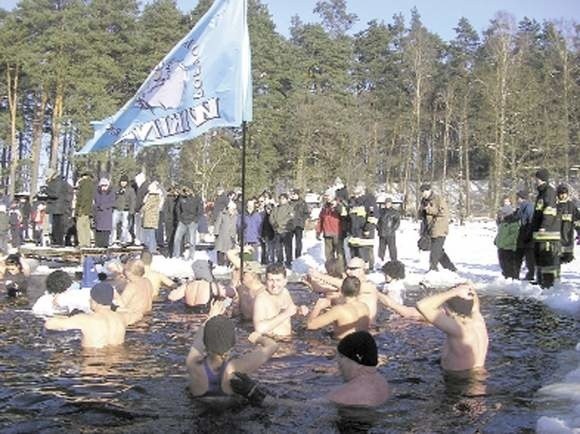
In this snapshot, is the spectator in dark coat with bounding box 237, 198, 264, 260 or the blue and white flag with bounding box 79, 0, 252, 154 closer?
the blue and white flag with bounding box 79, 0, 252, 154

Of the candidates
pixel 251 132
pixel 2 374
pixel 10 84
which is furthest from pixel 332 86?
pixel 2 374

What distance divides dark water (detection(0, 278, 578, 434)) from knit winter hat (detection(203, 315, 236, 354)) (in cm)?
48

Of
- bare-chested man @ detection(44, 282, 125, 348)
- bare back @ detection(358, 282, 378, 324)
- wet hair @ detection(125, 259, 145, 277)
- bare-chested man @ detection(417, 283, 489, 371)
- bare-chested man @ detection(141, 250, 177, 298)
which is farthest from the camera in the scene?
bare-chested man @ detection(141, 250, 177, 298)

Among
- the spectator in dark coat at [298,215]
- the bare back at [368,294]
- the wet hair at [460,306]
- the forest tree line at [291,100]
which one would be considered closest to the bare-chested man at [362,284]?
the bare back at [368,294]

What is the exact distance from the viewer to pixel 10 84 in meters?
44.2

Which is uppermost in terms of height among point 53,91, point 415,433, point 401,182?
point 53,91

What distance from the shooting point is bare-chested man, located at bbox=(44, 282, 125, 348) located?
770cm

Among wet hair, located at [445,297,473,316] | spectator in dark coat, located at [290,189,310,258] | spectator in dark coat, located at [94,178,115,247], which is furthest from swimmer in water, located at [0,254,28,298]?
wet hair, located at [445,297,473,316]

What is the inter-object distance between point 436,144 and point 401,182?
7.52m

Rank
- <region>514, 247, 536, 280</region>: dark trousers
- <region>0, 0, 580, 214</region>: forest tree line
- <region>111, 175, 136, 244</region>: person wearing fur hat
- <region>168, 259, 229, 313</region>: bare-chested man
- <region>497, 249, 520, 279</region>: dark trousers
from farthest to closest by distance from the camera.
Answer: <region>0, 0, 580, 214</region>: forest tree line → <region>111, 175, 136, 244</region>: person wearing fur hat → <region>497, 249, 520, 279</region>: dark trousers → <region>514, 247, 536, 280</region>: dark trousers → <region>168, 259, 229, 313</region>: bare-chested man

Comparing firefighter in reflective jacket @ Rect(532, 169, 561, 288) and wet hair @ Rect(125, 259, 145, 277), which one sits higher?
firefighter in reflective jacket @ Rect(532, 169, 561, 288)

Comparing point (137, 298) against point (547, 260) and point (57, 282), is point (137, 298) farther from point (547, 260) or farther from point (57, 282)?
point (547, 260)

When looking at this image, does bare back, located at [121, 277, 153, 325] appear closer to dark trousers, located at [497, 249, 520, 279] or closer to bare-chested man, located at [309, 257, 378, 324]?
bare-chested man, located at [309, 257, 378, 324]

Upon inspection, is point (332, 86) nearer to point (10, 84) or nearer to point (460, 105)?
point (460, 105)
